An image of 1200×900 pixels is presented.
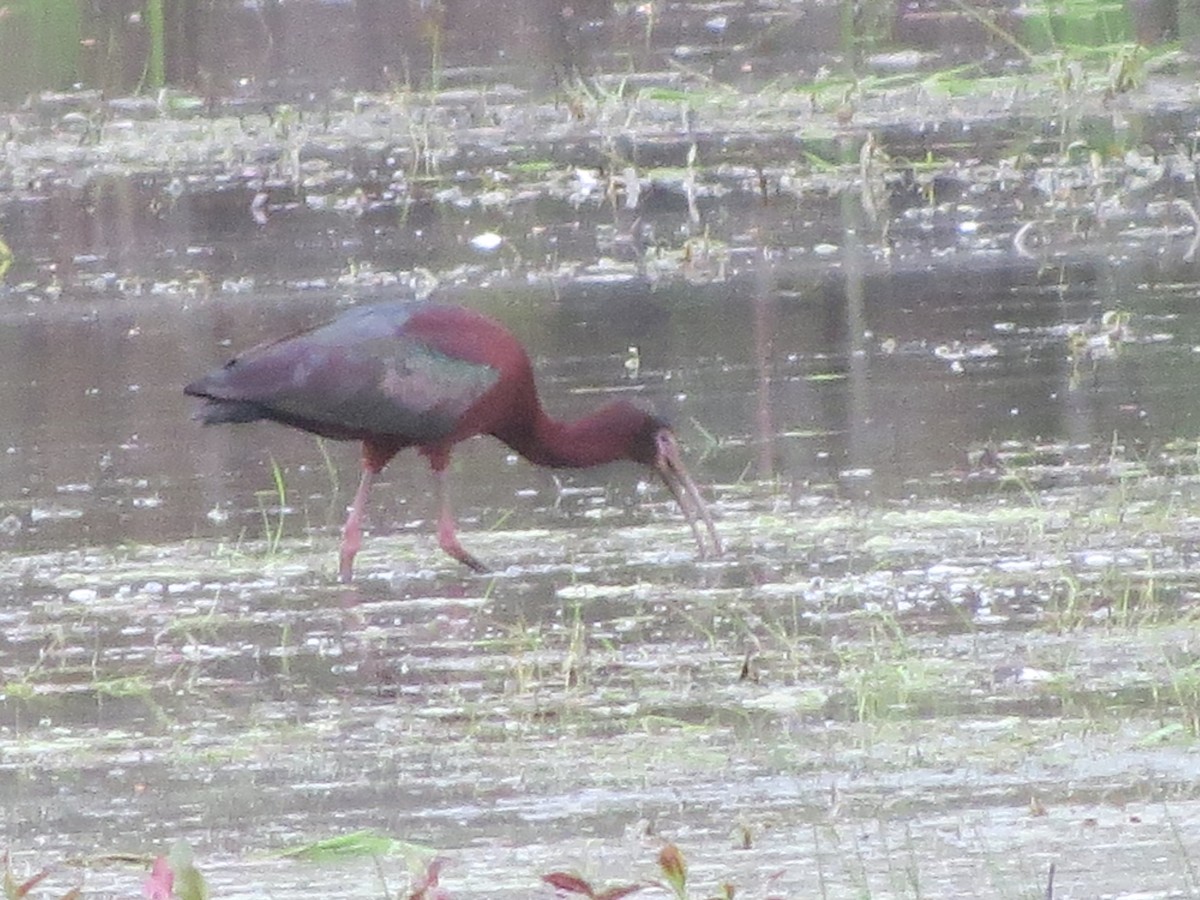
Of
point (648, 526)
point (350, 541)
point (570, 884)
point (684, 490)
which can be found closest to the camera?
point (570, 884)

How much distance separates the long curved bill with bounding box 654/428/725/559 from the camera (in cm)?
775

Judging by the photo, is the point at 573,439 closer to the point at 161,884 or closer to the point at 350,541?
the point at 350,541

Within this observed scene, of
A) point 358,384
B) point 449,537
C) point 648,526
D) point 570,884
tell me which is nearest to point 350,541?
point 449,537

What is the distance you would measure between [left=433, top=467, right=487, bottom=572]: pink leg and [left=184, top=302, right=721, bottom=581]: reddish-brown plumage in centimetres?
3

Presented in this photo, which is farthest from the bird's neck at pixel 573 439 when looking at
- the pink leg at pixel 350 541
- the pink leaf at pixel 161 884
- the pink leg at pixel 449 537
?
the pink leaf at pixel 161 884

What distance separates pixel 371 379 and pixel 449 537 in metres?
0.65

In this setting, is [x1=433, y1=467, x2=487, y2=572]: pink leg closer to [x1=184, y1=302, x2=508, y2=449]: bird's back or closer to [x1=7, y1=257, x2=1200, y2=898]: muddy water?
[x1=7, y1=257, x2=1200, y2=898]: muddy water

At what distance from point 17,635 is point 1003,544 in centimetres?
222

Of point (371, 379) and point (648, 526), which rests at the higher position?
point (371, 379)

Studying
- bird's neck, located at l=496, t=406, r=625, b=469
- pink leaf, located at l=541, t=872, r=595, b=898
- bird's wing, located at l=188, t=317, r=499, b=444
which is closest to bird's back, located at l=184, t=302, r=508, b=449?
bird's wing, located at l=188, t=317, r=499, b=444

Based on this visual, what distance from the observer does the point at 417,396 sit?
8344 mm

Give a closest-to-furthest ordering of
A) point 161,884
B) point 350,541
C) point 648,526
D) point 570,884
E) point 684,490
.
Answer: point 161,884, point 570,884, point 350,541, point 684,490, point 648,526

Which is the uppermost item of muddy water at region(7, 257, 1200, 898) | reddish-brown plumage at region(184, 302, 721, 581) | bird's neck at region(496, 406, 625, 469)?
reddish-brown plumage at region(184, 302, 721, 581)

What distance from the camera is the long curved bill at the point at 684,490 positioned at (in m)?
7.75
